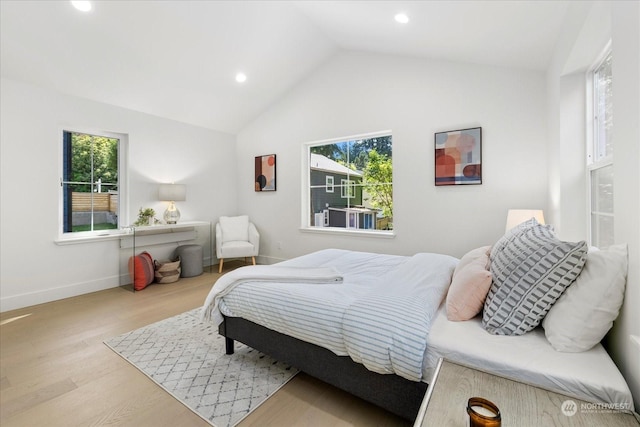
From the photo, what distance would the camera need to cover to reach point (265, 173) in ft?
17.0

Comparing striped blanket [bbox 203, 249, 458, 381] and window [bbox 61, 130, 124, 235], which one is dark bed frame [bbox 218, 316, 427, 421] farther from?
window [bbox 61, 130, 124, 235]

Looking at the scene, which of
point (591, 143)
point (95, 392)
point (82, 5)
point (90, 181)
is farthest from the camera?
point (90, 181)

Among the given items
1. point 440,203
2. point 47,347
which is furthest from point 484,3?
point 47,347

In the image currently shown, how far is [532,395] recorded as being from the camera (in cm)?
95

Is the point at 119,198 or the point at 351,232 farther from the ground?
the point at 119,198

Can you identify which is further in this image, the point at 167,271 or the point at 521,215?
the point at 167,271

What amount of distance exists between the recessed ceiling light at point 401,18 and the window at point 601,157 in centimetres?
153

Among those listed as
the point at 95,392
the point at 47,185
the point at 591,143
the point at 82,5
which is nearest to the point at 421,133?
the point at 591,143

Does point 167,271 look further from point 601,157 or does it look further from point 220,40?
point 601,157

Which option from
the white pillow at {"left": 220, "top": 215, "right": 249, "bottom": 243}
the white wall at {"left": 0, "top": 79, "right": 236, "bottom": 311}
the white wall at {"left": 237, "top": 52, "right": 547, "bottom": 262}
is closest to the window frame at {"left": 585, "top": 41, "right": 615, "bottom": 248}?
the white wall at {"left": 237, "top": 52, "right": 547, "bottom": 262}

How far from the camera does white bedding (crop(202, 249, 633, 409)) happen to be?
3.49ft

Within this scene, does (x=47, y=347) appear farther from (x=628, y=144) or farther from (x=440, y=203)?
(x=440, y=203)

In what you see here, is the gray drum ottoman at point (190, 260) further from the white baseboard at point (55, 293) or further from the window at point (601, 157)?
the window at point (601, 157)

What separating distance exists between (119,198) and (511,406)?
4.69 metres
